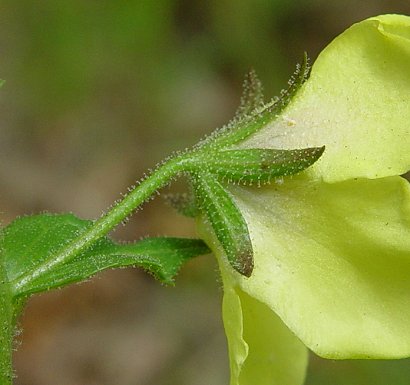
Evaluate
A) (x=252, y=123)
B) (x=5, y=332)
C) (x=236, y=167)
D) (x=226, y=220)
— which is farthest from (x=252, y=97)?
(x=5, y=332)

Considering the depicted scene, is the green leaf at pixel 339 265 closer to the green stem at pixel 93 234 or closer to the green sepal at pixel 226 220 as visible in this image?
the green sepal at pixel 226 220

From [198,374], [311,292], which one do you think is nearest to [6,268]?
[311,292]

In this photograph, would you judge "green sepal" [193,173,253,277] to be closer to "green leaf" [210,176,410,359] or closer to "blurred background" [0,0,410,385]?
"green leaf" [210,176,410,359]

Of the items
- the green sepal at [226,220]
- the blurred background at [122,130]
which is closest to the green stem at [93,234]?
the green sepal at [226,220]

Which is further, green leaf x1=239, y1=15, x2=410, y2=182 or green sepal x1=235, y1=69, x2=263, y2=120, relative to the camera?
green sepal x1=235, y1=69, x2=263, y2=120

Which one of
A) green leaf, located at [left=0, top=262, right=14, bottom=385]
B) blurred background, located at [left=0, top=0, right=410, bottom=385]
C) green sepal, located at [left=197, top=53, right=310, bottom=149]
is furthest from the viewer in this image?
blurred background, located at [left=0, top=0, right=410, bottom=385]

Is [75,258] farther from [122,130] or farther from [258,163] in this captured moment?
[122,130]

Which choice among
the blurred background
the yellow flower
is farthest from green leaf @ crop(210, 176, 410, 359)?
the blurred background
